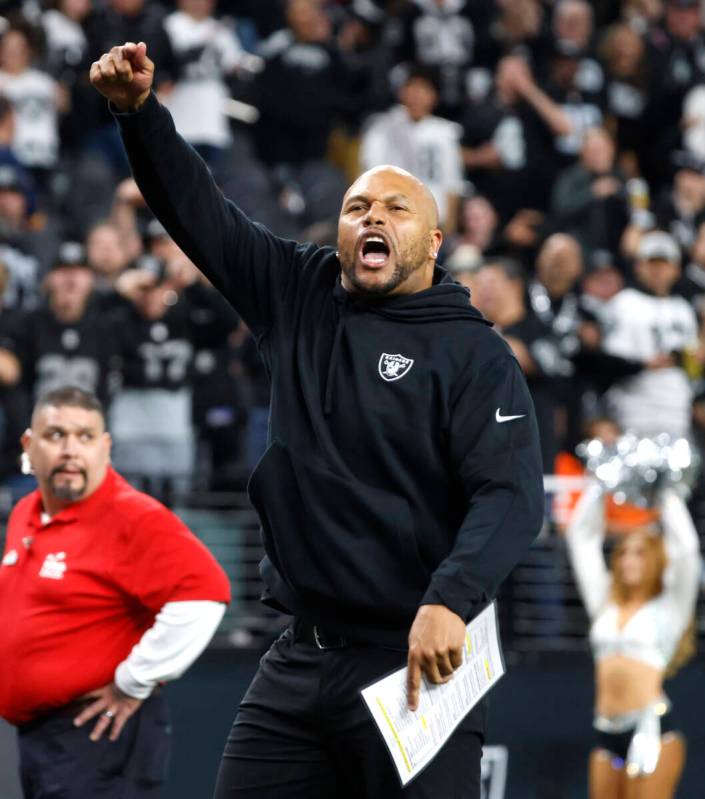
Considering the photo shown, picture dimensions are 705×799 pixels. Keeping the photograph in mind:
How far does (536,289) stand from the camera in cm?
971

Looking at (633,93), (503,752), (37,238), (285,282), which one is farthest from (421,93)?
(285,282)

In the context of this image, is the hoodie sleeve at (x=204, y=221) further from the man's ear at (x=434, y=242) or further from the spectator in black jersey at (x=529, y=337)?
the spectator in black jersey at (x=529, y=337)

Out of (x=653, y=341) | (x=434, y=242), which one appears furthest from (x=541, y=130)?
(x=434, y=242)

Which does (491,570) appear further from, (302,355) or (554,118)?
(554,118)

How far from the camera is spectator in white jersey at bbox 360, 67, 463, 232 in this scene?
1168 centimetres

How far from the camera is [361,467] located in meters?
3.60

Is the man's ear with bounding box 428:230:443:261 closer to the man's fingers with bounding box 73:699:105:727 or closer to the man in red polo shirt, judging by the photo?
the man in red polo shirt

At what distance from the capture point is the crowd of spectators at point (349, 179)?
27.9 feet

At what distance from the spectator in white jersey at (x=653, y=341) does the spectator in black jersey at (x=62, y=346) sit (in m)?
2.82

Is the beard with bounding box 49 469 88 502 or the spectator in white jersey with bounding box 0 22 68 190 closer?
the beard with bounding box 49 469 88 502

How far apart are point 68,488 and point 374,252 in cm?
160

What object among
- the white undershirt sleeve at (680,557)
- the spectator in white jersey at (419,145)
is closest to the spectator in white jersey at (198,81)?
the spectator in white jersey at (419,145)

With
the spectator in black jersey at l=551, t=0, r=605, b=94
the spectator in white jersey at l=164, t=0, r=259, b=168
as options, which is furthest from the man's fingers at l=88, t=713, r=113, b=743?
the spectator in black jersey at l=551, t=0, r=605, b=94

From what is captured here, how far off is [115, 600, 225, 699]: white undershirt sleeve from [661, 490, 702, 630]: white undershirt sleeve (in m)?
3.13
